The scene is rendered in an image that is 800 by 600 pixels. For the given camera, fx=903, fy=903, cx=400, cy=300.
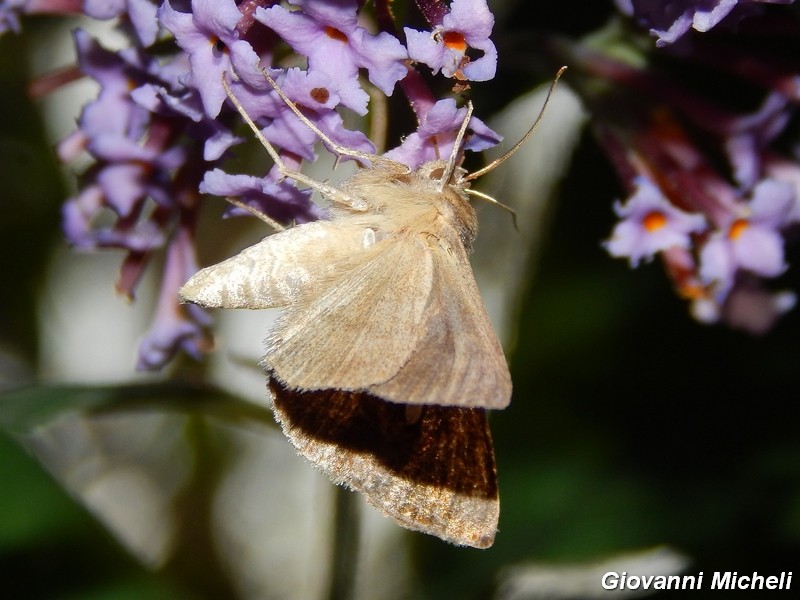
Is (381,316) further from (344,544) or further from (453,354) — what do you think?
(344,544)

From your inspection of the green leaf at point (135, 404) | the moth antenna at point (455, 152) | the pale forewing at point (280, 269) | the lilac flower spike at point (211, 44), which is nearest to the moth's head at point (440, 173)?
the moth antenna at point (455, 152)

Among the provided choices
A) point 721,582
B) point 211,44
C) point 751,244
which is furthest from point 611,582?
point 211,44

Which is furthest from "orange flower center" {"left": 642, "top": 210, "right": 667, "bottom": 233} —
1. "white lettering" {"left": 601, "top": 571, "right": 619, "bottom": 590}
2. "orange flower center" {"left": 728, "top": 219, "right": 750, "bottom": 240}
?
"white lettering" {"left": 601, "top": 571, "right": 619, "bottom": 590}

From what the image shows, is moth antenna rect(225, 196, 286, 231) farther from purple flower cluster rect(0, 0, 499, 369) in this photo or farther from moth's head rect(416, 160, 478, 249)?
moth's head rect(416, 160, 478, 249)

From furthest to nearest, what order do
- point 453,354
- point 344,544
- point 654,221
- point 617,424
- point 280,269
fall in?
point 617,424 < point 344,544 < point 654,221 < point 280,269 < point 453,354

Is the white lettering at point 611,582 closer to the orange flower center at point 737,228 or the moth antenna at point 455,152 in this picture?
the orange flower center at point 737,228

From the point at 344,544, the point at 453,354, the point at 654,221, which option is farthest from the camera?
the point at 344,544
